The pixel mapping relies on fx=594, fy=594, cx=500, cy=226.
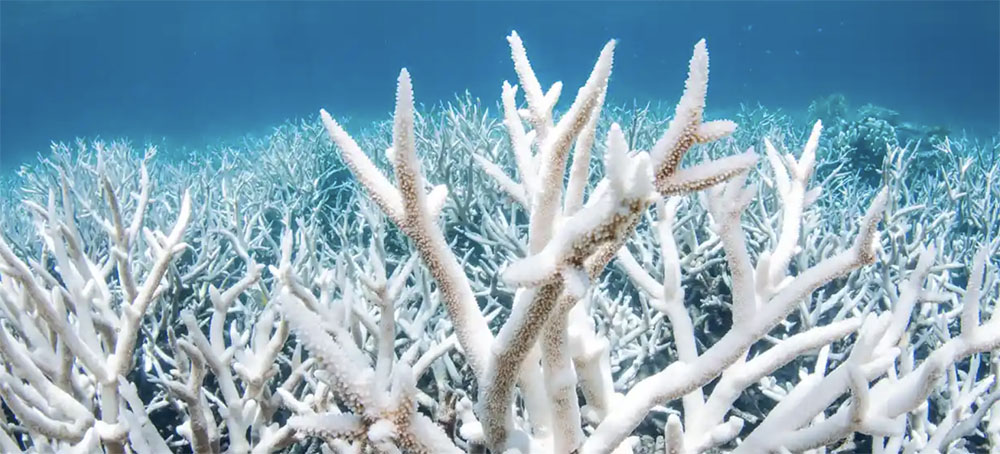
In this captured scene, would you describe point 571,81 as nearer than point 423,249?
No

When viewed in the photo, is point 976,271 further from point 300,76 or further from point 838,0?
point 300,76

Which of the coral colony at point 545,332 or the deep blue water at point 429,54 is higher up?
the deep blue water at point 429,54

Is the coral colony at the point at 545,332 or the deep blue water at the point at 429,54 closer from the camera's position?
the coral colony at the point at 545,332

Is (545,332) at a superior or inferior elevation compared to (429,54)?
inferior

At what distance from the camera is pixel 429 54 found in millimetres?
105000

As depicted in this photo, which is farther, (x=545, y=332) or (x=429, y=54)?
(x=429, y=54)

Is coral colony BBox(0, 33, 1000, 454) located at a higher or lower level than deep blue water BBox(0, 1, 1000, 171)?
lower

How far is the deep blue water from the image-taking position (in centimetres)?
7225

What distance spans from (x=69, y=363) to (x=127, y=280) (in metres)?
0.39

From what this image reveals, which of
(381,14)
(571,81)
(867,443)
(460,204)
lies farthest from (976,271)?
(381,14)

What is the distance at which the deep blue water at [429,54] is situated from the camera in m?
72.2

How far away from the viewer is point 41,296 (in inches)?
68.7

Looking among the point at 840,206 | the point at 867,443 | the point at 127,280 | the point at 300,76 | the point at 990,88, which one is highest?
the point at 300,76

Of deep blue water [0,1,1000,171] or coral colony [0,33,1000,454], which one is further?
deep blue water [0,1,1000,171]
